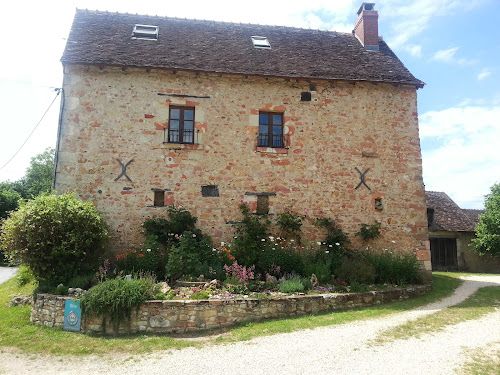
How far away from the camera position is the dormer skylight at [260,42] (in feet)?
41.4

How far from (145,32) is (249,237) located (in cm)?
811

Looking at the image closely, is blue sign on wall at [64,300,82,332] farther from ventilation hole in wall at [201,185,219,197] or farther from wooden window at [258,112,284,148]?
wooden window at [258,112,284,148]

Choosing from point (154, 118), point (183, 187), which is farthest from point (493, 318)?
point (154, 118)

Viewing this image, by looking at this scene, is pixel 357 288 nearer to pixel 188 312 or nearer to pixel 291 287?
pixel 291 287

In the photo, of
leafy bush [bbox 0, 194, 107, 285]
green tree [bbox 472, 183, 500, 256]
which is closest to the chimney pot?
green tree [bbox 472, 183, 500, 256]

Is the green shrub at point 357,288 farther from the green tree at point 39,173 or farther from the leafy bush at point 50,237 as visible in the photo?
the green tree at point 39,173

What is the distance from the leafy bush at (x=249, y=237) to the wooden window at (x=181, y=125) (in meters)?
2.69

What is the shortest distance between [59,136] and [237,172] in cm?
524

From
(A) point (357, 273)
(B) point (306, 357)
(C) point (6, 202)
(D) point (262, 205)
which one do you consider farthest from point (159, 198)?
(C) point (6, 202)

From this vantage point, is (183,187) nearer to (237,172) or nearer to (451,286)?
(237,172)

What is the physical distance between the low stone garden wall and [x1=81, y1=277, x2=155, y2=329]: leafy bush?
0.12 meters

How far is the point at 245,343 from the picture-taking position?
19.1ft

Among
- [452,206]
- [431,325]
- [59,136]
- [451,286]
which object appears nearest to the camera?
[431,325]

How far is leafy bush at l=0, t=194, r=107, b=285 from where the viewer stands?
7.61 metres
